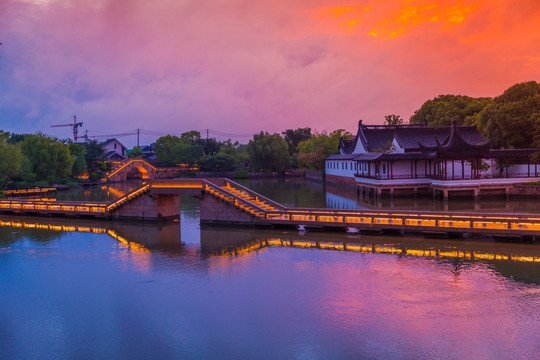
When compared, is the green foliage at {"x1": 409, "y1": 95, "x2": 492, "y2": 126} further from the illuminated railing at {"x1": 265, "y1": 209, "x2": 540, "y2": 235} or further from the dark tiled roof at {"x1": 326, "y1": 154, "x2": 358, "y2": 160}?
the illuminated railing at {"x1": 265, "y1": 209, "x2": 540, "y2": 235}

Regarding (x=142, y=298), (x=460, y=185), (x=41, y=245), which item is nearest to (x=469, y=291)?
(x=142, y=298)

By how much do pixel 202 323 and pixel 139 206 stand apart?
21.4 meters

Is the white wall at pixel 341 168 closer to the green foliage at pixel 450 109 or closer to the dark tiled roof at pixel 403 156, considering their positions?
the green foliage at pixel 450 109

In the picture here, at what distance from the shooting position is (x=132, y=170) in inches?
3819

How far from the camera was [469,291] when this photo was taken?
53.3 ft

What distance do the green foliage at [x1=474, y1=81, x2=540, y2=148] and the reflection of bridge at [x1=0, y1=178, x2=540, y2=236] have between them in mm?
31169

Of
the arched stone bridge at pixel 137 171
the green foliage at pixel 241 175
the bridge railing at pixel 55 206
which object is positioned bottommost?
the bridge railing at pixel 55 206

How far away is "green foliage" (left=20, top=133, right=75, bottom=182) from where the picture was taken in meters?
69.7

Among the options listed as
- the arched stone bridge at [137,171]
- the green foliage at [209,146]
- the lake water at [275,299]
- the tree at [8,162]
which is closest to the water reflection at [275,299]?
the lake water at [275,299]

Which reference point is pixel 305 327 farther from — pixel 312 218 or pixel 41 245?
pixel 41 245

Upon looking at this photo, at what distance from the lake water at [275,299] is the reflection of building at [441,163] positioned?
22.1m

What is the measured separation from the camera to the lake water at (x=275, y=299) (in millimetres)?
12531

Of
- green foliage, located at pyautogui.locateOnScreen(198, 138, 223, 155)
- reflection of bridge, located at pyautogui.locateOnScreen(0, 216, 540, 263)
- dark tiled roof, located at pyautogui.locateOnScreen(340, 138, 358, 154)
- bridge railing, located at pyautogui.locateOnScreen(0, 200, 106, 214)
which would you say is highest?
green foliage, located at pyautogui.locateOnScreen(198, 138, 223, 155)

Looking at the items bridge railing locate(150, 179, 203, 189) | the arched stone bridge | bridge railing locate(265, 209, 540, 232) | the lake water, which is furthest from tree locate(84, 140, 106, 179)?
bridge railing locate(265, 209, 540, 232)
